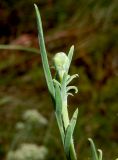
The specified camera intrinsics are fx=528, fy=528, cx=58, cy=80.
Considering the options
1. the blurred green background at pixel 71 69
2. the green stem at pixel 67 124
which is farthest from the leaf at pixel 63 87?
the blurred green background at pixel 71 69

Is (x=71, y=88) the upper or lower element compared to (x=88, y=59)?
lower

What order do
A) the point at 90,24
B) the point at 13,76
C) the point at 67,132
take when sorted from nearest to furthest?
the point at 67,132 → the point at 13,76 → the point at 90,24

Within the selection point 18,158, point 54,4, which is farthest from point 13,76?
point 18,158

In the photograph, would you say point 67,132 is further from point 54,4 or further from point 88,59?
point 54,4

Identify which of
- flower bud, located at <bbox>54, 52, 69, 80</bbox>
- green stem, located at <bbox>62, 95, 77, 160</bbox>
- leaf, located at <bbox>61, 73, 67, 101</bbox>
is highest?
flower bud, located at <bbox>54, 52, 69, 80</bbox>

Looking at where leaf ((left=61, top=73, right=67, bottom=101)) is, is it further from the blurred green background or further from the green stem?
the blurred green background

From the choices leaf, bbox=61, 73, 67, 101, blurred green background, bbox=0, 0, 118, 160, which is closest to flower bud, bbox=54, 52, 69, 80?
leaf, bbox=61, 73, 67, 101

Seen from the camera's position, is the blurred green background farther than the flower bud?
Yes

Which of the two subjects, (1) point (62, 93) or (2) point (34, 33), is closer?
(1) point (62, 93)
